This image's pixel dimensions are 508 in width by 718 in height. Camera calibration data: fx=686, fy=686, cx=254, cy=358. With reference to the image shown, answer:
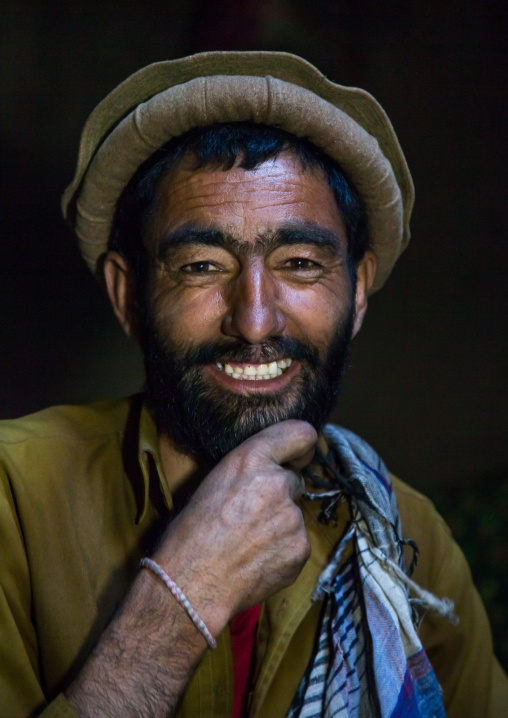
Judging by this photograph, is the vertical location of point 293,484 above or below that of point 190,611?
above

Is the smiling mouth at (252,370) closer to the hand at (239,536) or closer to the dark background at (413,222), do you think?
the hand at (239,536)

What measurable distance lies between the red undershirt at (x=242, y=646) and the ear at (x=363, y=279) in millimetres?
988

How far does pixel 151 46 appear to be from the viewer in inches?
150

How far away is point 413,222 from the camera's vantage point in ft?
13.6

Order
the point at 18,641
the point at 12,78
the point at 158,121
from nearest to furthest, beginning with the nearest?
the point at 18,641 < the point at 158,121 < the point at 12,78

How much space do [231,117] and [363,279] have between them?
2.46ft

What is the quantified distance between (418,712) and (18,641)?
38.7 inches

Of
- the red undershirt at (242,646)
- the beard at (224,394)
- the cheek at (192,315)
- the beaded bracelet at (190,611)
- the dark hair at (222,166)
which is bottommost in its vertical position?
the red undershirt at (242,646)

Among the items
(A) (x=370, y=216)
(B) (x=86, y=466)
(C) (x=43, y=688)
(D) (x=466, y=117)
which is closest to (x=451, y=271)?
(D) (x=466, y=117)

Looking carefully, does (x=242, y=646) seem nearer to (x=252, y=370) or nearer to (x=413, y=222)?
(x=252, y=370)

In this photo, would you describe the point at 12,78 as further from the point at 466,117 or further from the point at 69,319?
the point at 466,117

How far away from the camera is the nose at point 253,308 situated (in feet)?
5.74

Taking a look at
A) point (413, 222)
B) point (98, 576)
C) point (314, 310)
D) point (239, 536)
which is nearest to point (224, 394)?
point (314, 310)

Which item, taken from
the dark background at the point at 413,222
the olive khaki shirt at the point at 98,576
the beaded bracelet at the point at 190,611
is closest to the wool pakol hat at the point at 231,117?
the olive khaki shirt at the point at 98,576
